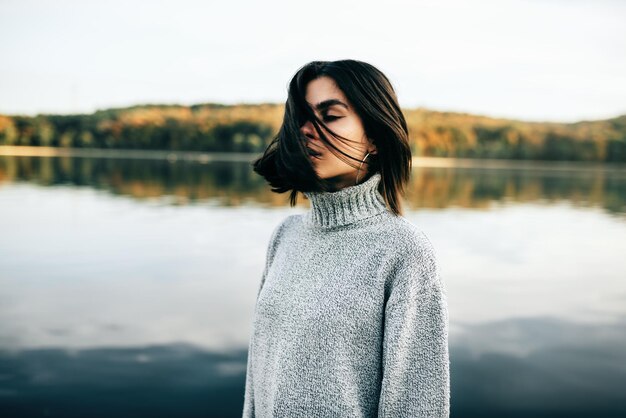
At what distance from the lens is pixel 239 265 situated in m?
10.3

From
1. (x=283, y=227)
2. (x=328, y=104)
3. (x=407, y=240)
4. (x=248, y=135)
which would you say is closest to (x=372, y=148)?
(x=328, y=104)

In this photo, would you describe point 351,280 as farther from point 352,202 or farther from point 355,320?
point 352,202

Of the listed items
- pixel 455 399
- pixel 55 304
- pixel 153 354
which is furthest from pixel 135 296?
pixel 455 399

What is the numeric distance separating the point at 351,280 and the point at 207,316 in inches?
232

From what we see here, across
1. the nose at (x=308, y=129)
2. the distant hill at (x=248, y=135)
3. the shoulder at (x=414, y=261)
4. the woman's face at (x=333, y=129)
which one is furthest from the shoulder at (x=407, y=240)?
the distant hill at (x=248, y=135)

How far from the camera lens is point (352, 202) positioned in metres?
1.79

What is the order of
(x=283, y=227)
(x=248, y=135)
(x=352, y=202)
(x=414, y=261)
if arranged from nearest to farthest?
(x=414, y=261), (x=352, y=202), (x=283, y=227), (x=248, y=135)

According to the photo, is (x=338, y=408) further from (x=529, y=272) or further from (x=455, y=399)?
(x=529, y=272)

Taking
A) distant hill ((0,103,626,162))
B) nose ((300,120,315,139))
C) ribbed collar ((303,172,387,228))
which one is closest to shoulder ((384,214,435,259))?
ribbed collar ((303,172,387,228))

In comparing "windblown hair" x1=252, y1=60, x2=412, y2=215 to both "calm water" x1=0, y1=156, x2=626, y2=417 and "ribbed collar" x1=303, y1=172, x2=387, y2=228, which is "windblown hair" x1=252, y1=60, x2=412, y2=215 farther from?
"calm water" x1=0, y1=156, x2=626, y2=417

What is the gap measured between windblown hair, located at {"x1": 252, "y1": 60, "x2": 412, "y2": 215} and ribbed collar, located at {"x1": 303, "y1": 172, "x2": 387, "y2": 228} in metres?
0.04

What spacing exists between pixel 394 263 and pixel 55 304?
279 inches

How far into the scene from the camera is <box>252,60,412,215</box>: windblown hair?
168cm

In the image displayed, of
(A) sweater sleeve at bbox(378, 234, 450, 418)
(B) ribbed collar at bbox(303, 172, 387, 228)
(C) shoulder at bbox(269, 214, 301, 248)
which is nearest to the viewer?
(A) sweater sleeve at bbox(378, 234, 450, 418)
